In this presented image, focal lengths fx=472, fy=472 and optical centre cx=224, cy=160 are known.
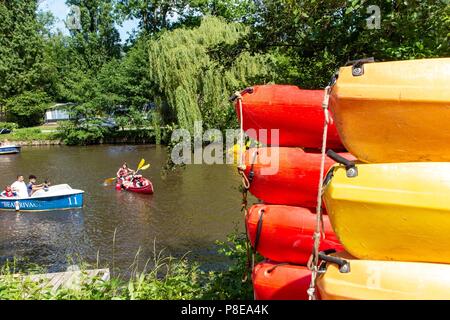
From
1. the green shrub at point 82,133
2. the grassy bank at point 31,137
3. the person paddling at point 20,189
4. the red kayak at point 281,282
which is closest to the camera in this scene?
the red kayak at point 281,282

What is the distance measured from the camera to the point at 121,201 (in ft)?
56.5

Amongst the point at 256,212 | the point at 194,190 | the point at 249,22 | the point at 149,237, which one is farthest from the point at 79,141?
the point at 256,212

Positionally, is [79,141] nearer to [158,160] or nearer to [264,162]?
[158,160]

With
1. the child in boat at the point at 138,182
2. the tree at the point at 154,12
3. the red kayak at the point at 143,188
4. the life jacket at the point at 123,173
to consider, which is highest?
the tree at the point at 154,12

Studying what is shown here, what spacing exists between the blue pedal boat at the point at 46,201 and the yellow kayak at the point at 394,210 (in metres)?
14.8

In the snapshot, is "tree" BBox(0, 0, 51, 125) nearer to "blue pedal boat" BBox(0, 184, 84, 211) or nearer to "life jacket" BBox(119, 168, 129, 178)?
"life jacket" BBox(119, 168, 129, 178)

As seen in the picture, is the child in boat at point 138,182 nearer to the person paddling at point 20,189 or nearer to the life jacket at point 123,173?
the life jacket at point 123,173

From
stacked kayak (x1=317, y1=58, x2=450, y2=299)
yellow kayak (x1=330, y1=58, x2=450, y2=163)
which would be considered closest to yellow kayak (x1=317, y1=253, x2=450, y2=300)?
stacked kayak (x1=317, y1=58, x2=450, y2=299)

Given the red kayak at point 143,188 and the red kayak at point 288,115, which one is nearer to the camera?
the red kayak at point 288,115

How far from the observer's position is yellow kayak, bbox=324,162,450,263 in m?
2.18

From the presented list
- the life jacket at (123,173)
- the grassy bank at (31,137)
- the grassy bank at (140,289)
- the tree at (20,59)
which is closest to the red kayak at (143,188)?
the life jacket at (123,173)

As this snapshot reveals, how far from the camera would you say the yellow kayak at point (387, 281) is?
2.23 m

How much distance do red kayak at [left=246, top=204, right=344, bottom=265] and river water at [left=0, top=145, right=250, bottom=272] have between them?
4.01 m

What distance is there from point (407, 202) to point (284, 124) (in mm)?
1278
